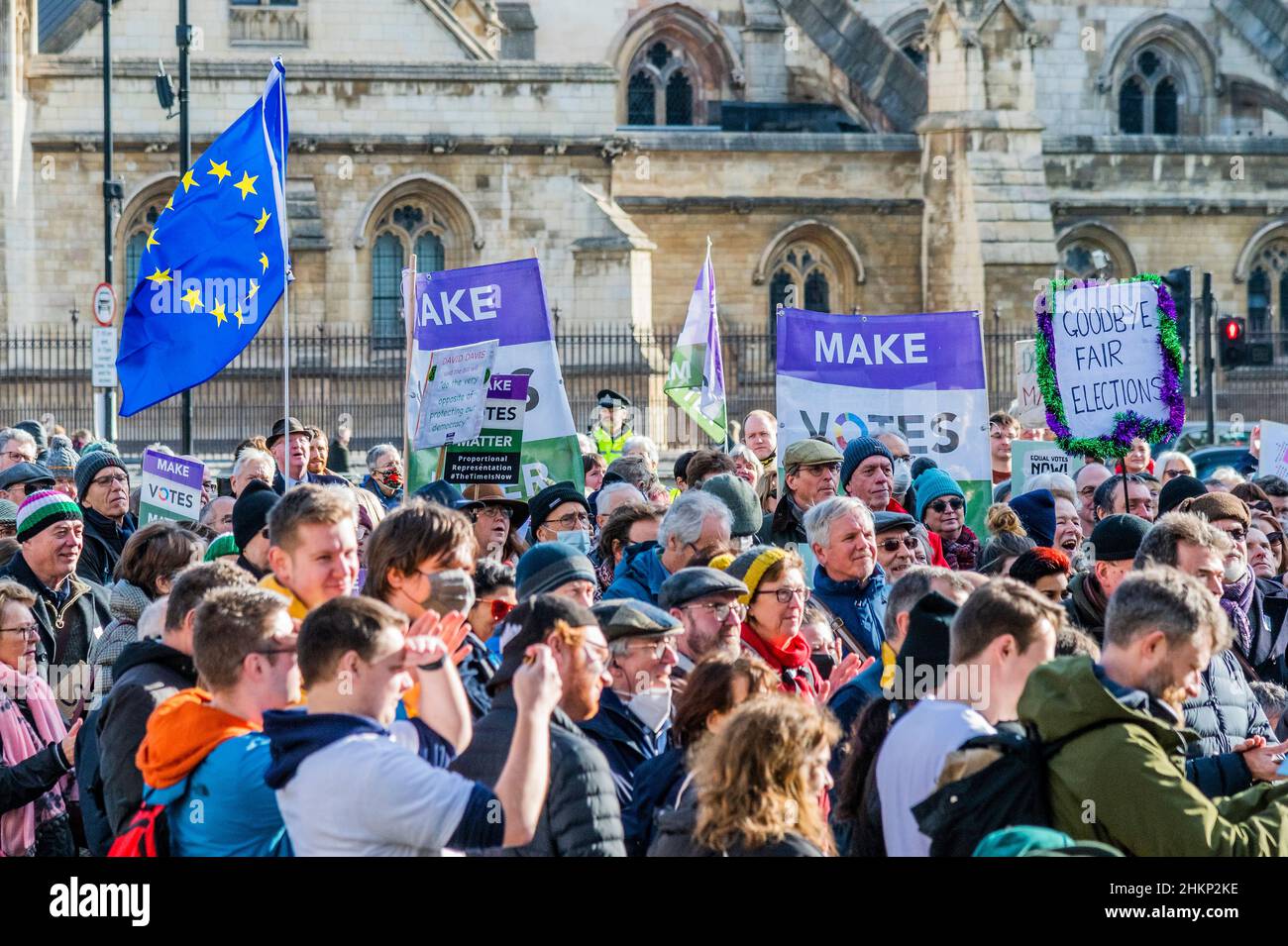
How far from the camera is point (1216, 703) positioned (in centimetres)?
689

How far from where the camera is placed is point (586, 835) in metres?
5.37

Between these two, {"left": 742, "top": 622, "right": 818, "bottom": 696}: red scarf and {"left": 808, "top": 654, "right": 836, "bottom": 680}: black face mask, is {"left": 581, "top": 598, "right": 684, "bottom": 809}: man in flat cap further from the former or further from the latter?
{"left": 808, "top": 654, "right": 836, "bottom": 680}: black face mask

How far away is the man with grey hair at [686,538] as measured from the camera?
8.37m

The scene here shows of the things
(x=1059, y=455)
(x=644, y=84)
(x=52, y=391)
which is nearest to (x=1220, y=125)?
(x=644, y=84)

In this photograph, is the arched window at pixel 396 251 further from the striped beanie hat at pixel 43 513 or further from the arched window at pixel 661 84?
the striped beanie hat at pixel 43 513

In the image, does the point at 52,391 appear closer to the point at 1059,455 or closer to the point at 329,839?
the point at 1059,455

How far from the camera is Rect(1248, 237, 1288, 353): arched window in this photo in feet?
122

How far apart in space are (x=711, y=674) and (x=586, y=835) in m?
0.66

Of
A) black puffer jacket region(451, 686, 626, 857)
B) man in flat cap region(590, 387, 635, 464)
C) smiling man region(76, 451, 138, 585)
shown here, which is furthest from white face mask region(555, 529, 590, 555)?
man in flat cap region(590, 387, 635, 464)

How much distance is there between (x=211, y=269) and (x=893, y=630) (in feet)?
20.0

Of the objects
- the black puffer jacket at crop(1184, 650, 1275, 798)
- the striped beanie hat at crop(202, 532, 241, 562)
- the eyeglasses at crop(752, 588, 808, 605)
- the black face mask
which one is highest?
the striped beanie hat at crop(202, 532, 241, 562)

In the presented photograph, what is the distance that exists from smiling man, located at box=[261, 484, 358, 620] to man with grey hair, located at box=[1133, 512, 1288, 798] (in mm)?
A: 2267

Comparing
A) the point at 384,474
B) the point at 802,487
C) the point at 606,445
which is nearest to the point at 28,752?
the point at 802,487
